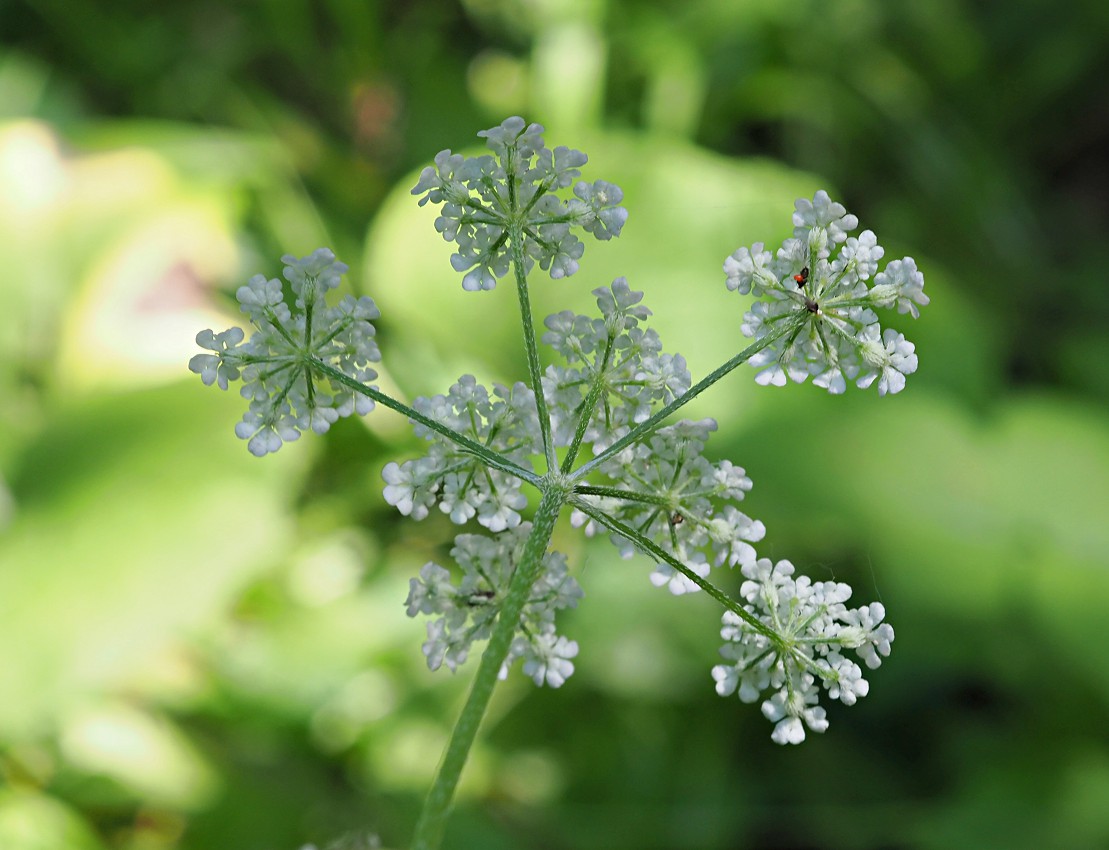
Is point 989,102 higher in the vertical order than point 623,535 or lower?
higher

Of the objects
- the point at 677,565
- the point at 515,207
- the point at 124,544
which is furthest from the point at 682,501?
the point at 124,544

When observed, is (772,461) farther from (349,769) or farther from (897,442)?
(349,769)

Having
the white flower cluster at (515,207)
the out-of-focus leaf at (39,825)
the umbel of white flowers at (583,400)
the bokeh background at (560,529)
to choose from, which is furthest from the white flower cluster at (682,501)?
the out-of-focus leaf at (39,825)

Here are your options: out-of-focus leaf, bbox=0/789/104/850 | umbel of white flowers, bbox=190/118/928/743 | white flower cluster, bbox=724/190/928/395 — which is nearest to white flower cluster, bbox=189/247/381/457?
umbel of white flowers, bbox=190/118/928/743

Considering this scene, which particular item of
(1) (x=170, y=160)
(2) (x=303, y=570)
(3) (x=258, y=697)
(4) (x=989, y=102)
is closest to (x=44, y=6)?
(1) (x=170, y=160)

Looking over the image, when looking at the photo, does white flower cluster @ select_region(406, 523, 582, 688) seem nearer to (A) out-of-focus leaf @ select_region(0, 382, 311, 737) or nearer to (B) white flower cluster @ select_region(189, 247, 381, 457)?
(B) white flower cluster @ select_region(189, 247, 381, 457)

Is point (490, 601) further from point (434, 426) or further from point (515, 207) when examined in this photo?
point (515, 207)

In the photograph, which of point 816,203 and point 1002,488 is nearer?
point 816,203
